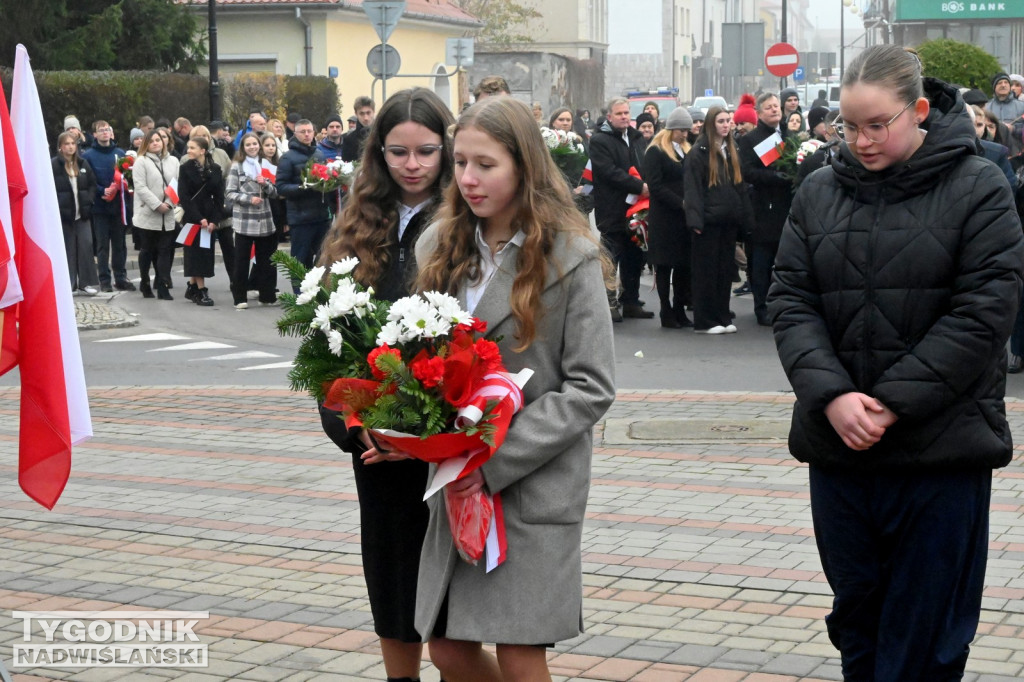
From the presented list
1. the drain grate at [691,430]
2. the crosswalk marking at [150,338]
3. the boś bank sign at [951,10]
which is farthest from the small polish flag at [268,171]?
the boś bank sign at [951,10]

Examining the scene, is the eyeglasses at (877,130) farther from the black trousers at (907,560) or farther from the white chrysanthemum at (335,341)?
the white chrysanthemum at (335,341)

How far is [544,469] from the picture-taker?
11.8 ft

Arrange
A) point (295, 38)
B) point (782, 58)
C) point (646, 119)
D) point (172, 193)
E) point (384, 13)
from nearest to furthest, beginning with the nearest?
point (172, 193) → point (646, 119) → point (384, 13) → point (782, 58) → point (295, 38)

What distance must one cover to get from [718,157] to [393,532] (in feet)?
32.9

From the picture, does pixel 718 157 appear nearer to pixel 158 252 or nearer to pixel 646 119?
pixel 646 119

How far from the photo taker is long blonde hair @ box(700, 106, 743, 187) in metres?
13.5

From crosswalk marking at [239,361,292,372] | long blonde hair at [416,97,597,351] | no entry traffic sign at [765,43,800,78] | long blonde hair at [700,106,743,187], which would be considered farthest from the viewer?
no entry traffic sign at [765,43,800,78]

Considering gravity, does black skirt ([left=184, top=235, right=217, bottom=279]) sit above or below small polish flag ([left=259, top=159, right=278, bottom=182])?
below

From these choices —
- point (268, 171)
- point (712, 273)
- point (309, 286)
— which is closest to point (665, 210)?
point (712, 273)

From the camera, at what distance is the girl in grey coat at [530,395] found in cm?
354

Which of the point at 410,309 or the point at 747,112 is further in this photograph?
the point at 747,112

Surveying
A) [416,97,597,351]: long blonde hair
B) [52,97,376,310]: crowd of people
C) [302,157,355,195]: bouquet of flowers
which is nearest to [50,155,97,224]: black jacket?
[52,97,376,310]: crowd of people

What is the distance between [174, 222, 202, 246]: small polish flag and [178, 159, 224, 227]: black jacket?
0.75ft

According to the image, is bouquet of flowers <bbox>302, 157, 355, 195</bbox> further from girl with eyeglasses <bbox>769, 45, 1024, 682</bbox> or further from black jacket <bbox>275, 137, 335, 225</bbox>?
girl with eyeglasses <bbox>769, 45, 1024, 682</bbox>
